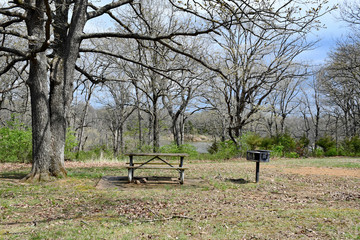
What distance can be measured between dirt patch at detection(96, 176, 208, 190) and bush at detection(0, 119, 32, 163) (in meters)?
7.21

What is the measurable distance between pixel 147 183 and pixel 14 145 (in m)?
9.03

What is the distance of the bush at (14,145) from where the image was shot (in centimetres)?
1373

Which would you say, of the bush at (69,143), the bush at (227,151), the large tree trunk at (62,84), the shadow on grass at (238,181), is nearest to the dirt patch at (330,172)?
the shadow on grass at (238,181)

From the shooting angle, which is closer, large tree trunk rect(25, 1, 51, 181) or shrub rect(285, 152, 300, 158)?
large tree trunk rect(25, 1, 51, 181)

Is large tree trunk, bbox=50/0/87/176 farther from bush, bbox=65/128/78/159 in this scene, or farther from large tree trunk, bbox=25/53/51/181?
bush, bbox=65/128/78/159

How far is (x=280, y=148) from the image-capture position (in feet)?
61.5

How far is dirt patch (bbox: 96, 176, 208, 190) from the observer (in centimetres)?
774

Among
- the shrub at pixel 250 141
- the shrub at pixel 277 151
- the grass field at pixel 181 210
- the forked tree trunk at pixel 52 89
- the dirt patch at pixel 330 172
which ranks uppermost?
the forked tree trunk at pixel 52 89

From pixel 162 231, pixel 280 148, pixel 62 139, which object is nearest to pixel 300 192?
pixel 162 231

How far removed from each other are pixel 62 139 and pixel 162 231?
5.51 meters

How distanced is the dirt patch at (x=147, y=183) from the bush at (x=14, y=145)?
Answer: 23.6 ft

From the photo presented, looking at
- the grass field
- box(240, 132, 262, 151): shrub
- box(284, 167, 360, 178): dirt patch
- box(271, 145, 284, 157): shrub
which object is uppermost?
→ box(240, 132, 262, 151): shrub

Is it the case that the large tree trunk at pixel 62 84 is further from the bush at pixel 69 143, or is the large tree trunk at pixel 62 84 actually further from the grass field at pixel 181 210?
the bush at pixel 69 143

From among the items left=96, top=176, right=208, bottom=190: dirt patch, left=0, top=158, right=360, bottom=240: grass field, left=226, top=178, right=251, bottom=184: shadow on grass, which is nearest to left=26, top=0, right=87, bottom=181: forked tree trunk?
left=0, top=158, right=360, bottom=240: grass field
